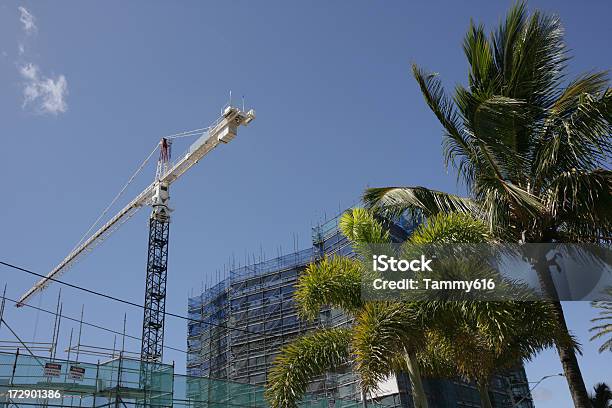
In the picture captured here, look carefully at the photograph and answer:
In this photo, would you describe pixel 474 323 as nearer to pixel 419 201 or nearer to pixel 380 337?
pixel 380 337

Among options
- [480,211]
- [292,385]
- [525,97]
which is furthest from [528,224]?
[292,385]

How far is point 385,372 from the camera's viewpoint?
8.99 meters

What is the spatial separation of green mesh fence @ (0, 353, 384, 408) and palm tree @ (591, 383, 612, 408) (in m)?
20.9

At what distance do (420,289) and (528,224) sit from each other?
2.02 meters

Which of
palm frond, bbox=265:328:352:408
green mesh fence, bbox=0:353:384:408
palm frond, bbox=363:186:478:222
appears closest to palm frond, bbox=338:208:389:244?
palm frond, bbox=363:186:478:222

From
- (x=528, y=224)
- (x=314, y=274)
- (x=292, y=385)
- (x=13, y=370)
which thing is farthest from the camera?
(x=13, y=370)

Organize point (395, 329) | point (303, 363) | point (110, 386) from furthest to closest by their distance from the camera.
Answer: point (110, 386), point (303, 363), point (395, 329)

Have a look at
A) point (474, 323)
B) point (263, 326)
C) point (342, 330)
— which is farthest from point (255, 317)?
point (474, 323)

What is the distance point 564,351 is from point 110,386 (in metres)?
15.9

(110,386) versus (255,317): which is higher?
(255,317)

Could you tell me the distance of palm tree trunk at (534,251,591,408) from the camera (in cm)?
731

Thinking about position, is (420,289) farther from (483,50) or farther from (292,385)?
(483,50)

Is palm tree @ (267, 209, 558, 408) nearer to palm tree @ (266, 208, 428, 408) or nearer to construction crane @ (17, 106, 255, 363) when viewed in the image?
palm tree @ (266, 208, 428, 408)

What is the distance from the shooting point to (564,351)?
25.5ft
